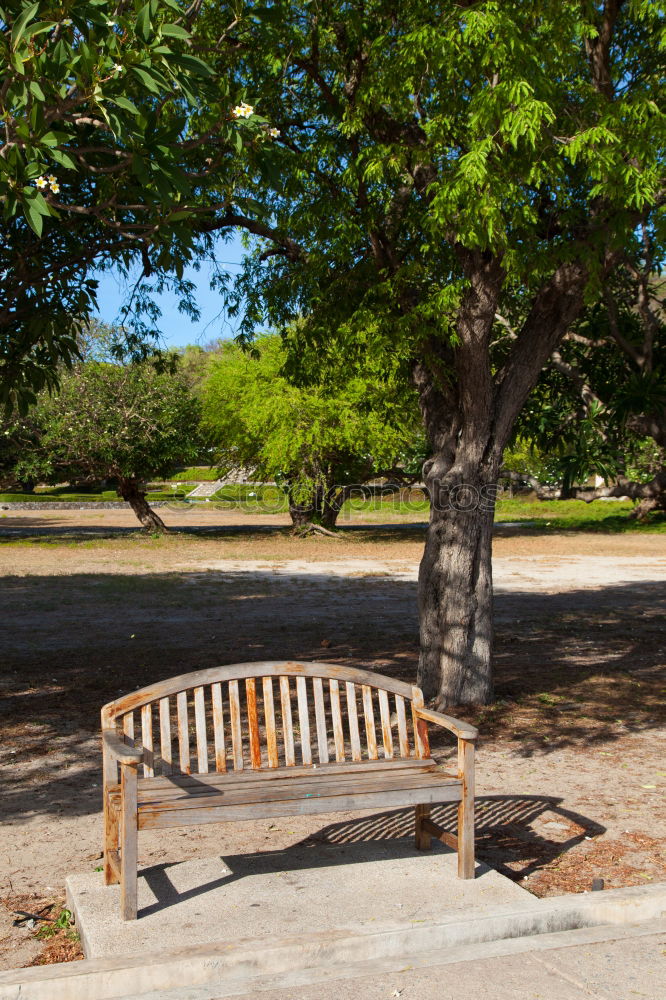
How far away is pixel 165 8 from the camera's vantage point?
6.34 metres

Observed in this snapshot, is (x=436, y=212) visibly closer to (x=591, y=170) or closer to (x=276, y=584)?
(x=591, y=170)

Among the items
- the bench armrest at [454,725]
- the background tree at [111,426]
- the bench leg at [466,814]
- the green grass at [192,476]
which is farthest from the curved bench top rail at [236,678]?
the green grass at [192,476]

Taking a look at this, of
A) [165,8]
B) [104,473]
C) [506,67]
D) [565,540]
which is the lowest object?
[565,540]

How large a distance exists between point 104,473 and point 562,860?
2726 centimetres

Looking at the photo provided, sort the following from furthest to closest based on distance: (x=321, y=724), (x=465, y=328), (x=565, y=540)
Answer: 1. (x=565, y=540)
2. (x=465, y=328)
3. (x=321, y=724)

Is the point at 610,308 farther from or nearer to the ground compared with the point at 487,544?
farther from the ground

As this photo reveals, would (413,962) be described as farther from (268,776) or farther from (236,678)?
(236,678)

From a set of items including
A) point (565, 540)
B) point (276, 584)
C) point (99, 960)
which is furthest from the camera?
point (565, 540)

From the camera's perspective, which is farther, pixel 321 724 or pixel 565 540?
pixel 565 540

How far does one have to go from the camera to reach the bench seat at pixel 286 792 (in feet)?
13.1

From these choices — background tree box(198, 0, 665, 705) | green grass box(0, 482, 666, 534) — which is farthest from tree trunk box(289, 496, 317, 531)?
background tree box(198, 0, 665, 705)

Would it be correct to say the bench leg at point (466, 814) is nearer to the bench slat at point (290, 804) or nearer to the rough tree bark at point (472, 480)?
the bench slat at point (290, 804)

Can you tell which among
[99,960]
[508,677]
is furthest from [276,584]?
[99,960]

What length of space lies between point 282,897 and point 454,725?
109 cm
